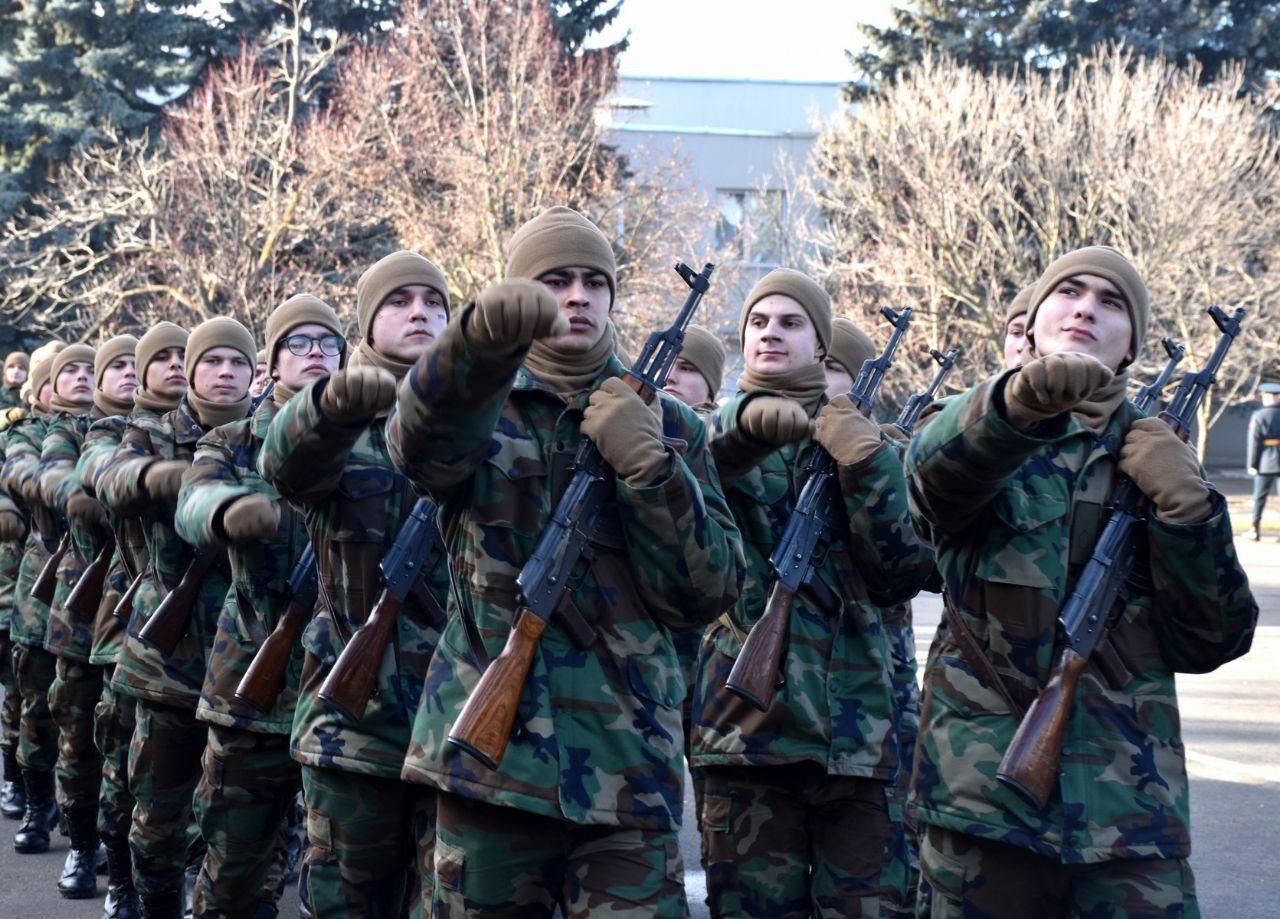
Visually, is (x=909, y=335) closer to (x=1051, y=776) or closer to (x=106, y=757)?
(x=106, y=757)

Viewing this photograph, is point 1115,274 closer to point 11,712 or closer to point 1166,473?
point 1166,473

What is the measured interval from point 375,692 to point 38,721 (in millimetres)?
4629

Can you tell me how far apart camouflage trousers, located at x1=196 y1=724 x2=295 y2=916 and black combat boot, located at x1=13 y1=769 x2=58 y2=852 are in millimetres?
3121

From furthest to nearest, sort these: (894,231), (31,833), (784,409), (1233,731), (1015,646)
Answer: (894,231) < (1233,731) < (31,833) < (784,409) < (1015,646)

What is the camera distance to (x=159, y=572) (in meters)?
6.66

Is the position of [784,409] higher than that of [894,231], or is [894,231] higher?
[784,409]

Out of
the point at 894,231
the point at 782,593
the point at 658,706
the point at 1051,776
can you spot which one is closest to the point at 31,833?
the point at 782,593

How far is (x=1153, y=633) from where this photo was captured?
4258mm

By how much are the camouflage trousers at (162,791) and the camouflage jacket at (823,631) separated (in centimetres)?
219

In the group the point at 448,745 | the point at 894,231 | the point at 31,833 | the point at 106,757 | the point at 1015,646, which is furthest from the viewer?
the point at 894,231

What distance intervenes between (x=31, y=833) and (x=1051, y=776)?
243 inches

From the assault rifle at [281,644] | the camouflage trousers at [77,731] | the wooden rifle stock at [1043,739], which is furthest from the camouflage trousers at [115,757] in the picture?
the wooden rifle stock at [1043,739]

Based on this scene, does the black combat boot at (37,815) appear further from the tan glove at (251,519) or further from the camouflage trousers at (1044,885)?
the camouflage trousers at (1044,885)

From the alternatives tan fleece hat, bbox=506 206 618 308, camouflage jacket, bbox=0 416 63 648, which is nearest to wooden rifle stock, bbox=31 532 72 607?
camouflage jacket, bbox=0 416 63 648
